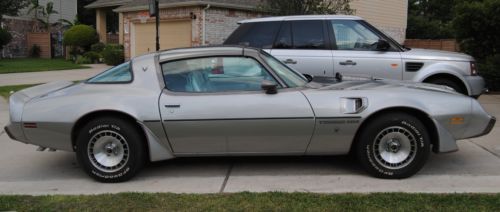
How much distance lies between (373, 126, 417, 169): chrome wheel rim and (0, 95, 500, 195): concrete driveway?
19 centimetres

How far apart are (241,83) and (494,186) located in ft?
8.59

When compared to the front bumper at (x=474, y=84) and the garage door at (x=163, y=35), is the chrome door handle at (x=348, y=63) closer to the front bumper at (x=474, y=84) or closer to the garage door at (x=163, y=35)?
the front bumper at (x=474, y=84)

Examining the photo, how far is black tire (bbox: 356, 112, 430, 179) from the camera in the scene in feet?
17.6

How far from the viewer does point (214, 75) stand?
5746 millimetres

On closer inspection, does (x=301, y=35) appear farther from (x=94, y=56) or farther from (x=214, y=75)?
(x=94, y=56)

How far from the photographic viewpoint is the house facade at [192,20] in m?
19.7

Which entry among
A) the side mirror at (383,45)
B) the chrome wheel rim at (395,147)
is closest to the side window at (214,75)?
the chrome wheel rim at (395,147)

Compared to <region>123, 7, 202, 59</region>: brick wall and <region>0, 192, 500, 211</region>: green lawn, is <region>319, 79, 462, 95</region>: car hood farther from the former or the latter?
<region>123, 7, 202, 59</region>: brick wall

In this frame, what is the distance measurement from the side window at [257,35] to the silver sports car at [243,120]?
3.33 m

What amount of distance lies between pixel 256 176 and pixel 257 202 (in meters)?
0.94

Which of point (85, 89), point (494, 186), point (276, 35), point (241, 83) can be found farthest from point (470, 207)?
point (276, 35)

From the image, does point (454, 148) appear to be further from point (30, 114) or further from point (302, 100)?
point (30, 114)

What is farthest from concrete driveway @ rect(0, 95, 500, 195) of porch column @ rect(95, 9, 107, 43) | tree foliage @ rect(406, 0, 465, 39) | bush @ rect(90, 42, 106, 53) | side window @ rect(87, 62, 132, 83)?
tree foliage @ rect(406, 0, 465, 39)

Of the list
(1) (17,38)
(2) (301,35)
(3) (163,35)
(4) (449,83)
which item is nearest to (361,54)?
(2) (301,35)
